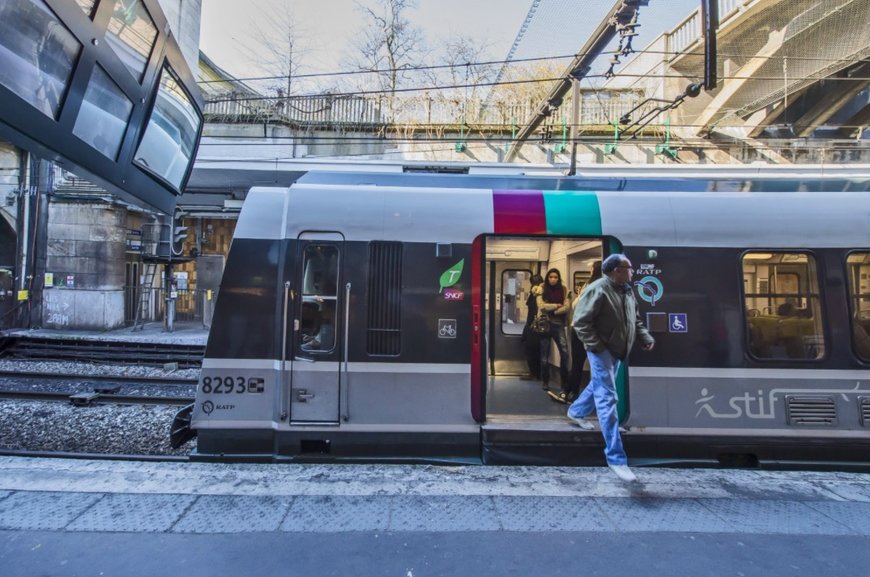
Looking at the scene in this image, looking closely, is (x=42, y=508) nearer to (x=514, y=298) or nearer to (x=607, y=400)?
(x=607, y=400)

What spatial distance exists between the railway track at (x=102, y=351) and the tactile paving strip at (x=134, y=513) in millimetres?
7883

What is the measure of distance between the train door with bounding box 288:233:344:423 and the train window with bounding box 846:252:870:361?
15.8 feet

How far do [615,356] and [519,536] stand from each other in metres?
1.85

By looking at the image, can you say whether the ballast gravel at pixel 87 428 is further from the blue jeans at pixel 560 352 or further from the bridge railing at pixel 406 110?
the bridge railing at pixel 406 110

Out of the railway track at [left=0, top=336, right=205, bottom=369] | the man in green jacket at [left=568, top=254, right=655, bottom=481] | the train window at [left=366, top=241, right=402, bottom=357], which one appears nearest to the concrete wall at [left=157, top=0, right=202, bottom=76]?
the railway track at [left=0, top=336, right=205, bottom=369]

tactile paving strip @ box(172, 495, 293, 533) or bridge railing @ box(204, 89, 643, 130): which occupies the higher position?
bridge railing @ box(204, 89, 643, 130)

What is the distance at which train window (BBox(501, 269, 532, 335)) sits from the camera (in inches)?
282

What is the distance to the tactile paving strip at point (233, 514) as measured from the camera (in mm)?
2762

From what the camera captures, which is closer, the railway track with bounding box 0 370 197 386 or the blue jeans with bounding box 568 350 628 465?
the blue jeans with bounding box 568 350 628 465

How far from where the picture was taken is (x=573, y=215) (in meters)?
4.17

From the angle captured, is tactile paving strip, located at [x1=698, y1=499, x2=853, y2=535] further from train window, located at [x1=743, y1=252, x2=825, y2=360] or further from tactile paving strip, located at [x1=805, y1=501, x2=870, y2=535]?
train window, located at [x1=743, y1=252, x2=825, y2=360]

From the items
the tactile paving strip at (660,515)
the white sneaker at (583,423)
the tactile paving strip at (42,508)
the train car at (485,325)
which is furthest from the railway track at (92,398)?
the tactile paving strip at (660,515)

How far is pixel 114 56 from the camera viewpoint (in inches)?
195

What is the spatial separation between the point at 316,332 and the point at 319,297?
33 centimetres
